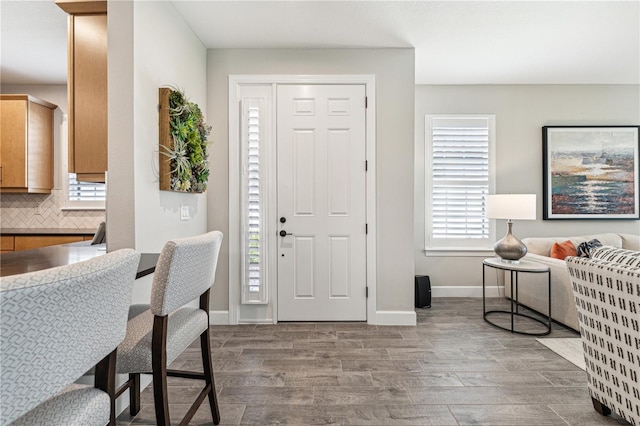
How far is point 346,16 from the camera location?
274 centimetres

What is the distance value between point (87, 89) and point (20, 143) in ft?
9.07

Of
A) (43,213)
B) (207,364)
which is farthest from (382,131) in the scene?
(43,213)

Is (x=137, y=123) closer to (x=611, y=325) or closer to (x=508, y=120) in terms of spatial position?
(x=611, y=325)

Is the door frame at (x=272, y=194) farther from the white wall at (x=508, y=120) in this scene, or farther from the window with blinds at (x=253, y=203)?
the white wall at (x=508, y=120)

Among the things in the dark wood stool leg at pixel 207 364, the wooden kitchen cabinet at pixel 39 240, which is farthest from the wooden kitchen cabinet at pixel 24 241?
the dark wood stool leg at pixel 207 364

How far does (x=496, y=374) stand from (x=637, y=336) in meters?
0.99

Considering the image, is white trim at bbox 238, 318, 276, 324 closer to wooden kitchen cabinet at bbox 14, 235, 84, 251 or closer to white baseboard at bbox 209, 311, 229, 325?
white baseboard at bbox 209, 311, 229, 325

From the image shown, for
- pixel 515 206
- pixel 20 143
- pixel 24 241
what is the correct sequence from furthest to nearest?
1. pixel 20 143
2. pixel 24 241
3. pixel 515 206

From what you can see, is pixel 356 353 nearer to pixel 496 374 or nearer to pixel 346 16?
pixel 496 374

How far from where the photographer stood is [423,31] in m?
2.96

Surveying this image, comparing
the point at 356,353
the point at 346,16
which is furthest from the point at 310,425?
the point at 346,16

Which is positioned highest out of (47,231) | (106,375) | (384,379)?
(47,231)

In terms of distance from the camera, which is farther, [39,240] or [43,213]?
[43,213]

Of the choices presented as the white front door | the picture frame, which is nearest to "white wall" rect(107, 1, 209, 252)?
the white front door
